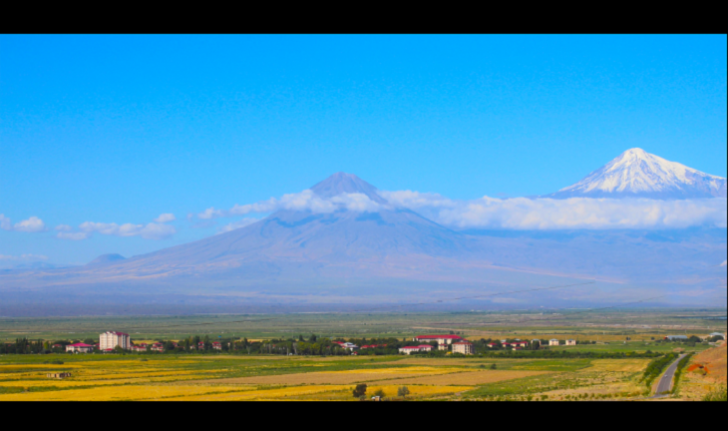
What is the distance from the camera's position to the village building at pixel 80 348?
29891 mm

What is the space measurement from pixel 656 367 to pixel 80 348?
2358cm

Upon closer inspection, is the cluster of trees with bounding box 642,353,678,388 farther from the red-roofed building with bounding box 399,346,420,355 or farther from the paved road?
the red-roofed building with bounding box 399,346,420,355

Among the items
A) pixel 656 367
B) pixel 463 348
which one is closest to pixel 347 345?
pixel 463 348

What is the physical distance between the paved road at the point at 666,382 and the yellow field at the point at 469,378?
14.1 feet

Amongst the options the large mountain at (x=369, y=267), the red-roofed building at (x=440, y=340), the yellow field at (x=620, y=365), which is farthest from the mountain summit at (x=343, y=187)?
the yellow field at (x=620, y=365)

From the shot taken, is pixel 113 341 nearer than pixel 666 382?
No

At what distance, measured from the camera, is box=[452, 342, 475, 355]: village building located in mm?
34550

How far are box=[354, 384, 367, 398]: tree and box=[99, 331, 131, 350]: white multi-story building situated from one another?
1768 centimetres

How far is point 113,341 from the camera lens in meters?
33.4

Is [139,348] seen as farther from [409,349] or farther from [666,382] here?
[666,382]

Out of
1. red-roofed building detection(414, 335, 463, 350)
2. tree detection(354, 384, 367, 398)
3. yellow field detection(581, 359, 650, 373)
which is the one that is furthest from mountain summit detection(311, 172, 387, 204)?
tree detection(354, 384, 367, 398)

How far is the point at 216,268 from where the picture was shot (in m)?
106

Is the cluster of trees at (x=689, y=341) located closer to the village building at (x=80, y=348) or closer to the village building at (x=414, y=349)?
the village building at (x=414, y=349)
